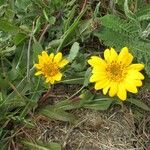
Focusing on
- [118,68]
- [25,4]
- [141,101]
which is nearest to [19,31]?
[25,4]

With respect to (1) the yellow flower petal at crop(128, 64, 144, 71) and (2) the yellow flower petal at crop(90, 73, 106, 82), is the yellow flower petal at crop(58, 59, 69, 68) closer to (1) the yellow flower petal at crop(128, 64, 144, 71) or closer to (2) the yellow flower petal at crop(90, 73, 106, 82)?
(2) the yellow flower petal at crop(90, 73, 106, 82)

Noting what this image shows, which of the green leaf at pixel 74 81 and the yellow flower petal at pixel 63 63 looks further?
the green leaf at pixel 74 81

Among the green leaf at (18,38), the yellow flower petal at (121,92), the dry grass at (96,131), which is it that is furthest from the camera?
the green leaf at (18,38)

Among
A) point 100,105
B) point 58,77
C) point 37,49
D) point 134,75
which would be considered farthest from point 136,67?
point 37,49

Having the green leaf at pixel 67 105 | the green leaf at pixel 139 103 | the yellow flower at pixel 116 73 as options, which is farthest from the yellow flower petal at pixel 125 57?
the green leaf at pixel 67 105

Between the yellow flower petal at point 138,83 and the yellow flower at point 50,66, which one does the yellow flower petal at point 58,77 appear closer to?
the yellow flower at point 50,66

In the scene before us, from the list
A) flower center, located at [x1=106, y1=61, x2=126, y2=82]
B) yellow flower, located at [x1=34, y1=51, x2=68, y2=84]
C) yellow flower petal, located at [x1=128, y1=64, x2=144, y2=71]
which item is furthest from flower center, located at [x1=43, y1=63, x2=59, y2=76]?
yellow flower petal, located at [x1=128, y1=64, x2=144, y2=71]
